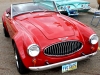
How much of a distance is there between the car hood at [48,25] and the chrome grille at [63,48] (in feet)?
0.59

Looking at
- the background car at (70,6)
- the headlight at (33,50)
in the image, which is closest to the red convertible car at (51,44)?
the headlight at (33,50)

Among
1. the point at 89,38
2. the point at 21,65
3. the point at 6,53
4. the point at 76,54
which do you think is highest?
the point at 89,38

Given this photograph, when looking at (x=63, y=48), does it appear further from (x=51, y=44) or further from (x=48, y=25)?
(x=48, y=25)

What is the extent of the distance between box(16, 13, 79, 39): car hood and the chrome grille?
18 cm

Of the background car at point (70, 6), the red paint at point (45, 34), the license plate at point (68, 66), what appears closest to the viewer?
the red paint at point (45, 34)

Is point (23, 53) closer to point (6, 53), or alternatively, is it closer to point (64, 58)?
point (64, 58)

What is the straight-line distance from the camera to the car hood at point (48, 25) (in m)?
3.33

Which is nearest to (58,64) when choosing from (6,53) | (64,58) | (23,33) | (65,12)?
(64,58)

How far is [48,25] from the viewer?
367cm

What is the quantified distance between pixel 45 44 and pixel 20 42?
520mm

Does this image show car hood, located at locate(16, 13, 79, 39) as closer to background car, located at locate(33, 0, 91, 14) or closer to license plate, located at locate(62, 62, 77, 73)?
license plate, located at locate(62, 62, 77, 73)

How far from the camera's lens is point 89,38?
3.42 metres

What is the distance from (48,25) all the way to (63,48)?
74cm

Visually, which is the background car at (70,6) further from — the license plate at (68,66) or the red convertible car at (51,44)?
the license plate at (68,66)
